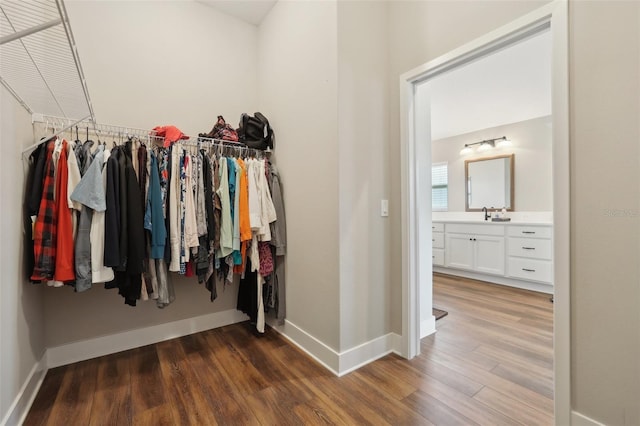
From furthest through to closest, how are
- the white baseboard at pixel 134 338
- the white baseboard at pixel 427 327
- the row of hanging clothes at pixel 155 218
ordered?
the white baseboard at pixel 427 327
the white baseboard at pixel 134 338
the row of hanging clothes at pixel 155 218

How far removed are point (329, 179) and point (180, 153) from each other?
1078mm

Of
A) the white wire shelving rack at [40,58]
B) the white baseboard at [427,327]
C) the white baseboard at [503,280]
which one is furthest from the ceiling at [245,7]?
the white baseboard at [503,280]

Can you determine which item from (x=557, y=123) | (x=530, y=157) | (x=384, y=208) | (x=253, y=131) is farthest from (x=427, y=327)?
(x=530, y=157)

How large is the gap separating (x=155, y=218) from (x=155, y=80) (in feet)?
4.16

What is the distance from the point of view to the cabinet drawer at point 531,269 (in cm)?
367

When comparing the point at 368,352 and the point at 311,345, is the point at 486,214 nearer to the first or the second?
the point at 368,352

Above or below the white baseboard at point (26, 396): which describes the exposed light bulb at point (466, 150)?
above

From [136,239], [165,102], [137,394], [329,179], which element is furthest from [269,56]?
[137,394]

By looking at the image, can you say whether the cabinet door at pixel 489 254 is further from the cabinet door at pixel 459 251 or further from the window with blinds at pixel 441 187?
the window with blinds at pixel 441 187

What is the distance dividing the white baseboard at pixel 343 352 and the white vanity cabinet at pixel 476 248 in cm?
290

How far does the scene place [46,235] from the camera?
1.52m

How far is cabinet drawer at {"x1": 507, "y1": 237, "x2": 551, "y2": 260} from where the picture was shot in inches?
147

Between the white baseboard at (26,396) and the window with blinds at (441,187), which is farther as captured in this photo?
the window with blinds at (441,187)

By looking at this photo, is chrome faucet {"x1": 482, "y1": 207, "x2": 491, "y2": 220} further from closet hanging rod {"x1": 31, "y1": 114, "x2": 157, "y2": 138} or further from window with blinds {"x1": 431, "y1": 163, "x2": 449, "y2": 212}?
closet hanging rod {"x1": 31, "y1": 114, "x2": 157, "y2": 138}
